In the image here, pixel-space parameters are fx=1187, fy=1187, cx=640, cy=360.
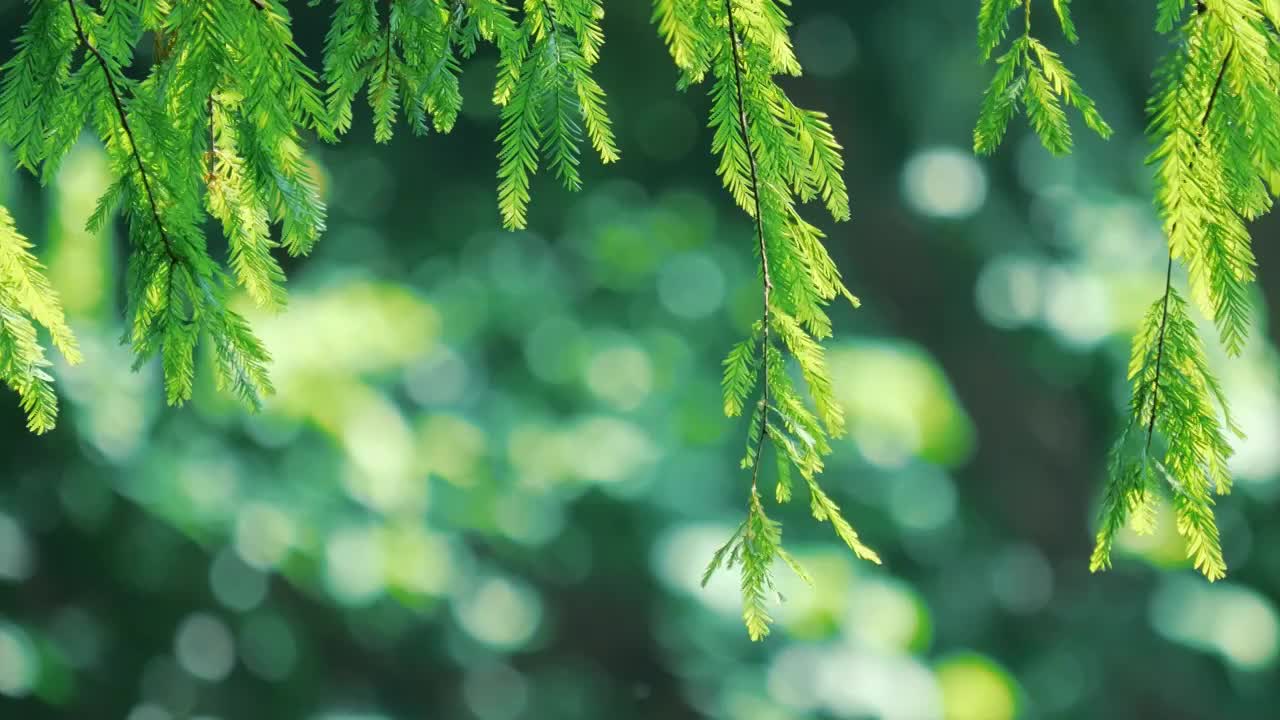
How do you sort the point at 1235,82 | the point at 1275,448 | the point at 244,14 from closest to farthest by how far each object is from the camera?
the point at 1235,82 < the point at 244,14 < the point at 1275,448

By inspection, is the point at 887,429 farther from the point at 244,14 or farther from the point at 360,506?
the point at 244,14

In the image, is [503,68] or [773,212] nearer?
[773,212]

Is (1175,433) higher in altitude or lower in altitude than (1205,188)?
lower

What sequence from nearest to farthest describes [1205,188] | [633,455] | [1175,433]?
[1205,188]
[1175,433]
[633,455]

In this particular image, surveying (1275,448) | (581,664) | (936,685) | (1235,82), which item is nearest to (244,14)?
(1235,82)

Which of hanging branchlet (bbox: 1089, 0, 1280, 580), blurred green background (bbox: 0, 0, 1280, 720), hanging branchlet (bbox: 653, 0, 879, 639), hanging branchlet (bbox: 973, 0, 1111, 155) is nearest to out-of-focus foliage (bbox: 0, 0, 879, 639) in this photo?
hanging branchlet (bbox: 653, 0, 879, 639)

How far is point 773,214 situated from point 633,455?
2080 millimetres

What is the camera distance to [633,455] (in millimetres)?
3018

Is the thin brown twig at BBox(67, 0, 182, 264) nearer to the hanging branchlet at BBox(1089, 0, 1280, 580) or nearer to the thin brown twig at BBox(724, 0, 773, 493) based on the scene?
the thin brown twig at BBox(724, 0, 773, 493)

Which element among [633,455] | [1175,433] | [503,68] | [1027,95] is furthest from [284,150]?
[633,455]

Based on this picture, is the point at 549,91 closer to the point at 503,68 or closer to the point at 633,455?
the point at 503,68

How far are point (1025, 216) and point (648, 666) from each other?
1481 millimetres

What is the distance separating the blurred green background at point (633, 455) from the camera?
9.73 feet

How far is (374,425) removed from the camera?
301 cm
